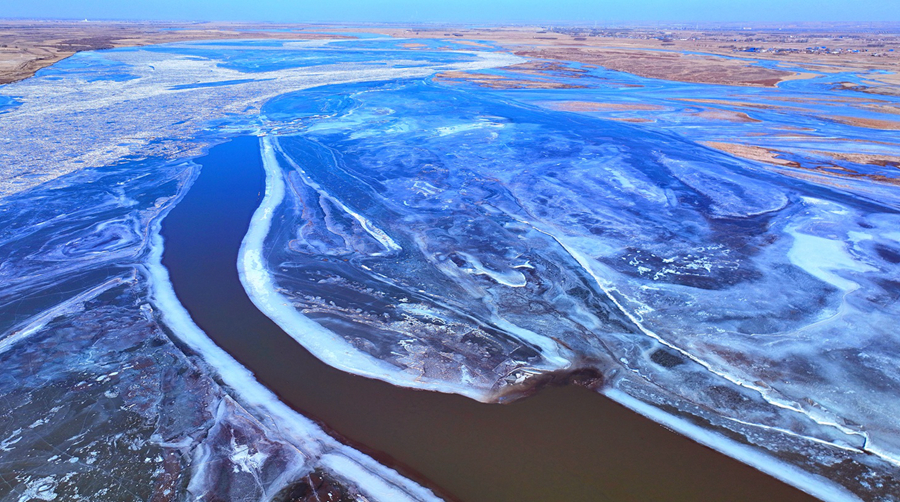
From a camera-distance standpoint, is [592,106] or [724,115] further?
[592,106]

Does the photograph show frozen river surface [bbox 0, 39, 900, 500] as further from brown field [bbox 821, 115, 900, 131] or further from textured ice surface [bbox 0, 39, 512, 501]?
brown field [bbox 821, 115, 900, 131]

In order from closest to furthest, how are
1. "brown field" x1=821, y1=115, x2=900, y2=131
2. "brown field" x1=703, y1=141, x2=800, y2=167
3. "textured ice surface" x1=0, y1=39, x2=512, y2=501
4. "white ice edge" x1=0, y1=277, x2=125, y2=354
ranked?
"textured ice surface" x1=0, y1=39, x2=512, y2=501 → "white ice edge" x1=0, y1=277, x2=125, y2=354 → "brown field" x1=703, y1=141, x2=800, y2=167 → "brown field" x1=821, y1=115, x2=900, y2=131

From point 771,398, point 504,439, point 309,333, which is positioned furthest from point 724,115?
point 309,333

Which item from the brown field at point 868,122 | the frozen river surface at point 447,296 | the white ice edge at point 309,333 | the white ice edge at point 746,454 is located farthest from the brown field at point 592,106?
the white ice edge at point 746,454

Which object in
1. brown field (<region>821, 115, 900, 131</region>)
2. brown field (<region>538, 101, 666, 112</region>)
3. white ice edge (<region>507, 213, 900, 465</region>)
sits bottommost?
white ice edge (<region>507, 213, 900, 465</region>)

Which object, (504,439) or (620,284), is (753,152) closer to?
(620,284)

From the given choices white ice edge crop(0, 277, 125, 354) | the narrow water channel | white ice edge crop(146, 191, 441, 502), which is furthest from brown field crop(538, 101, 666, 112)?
white ice edge crop(0, 277, 125, 354)

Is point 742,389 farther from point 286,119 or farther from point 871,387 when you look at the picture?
point 286,119

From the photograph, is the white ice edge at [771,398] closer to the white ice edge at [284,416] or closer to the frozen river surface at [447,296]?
the frozen river surface at [447,296]
